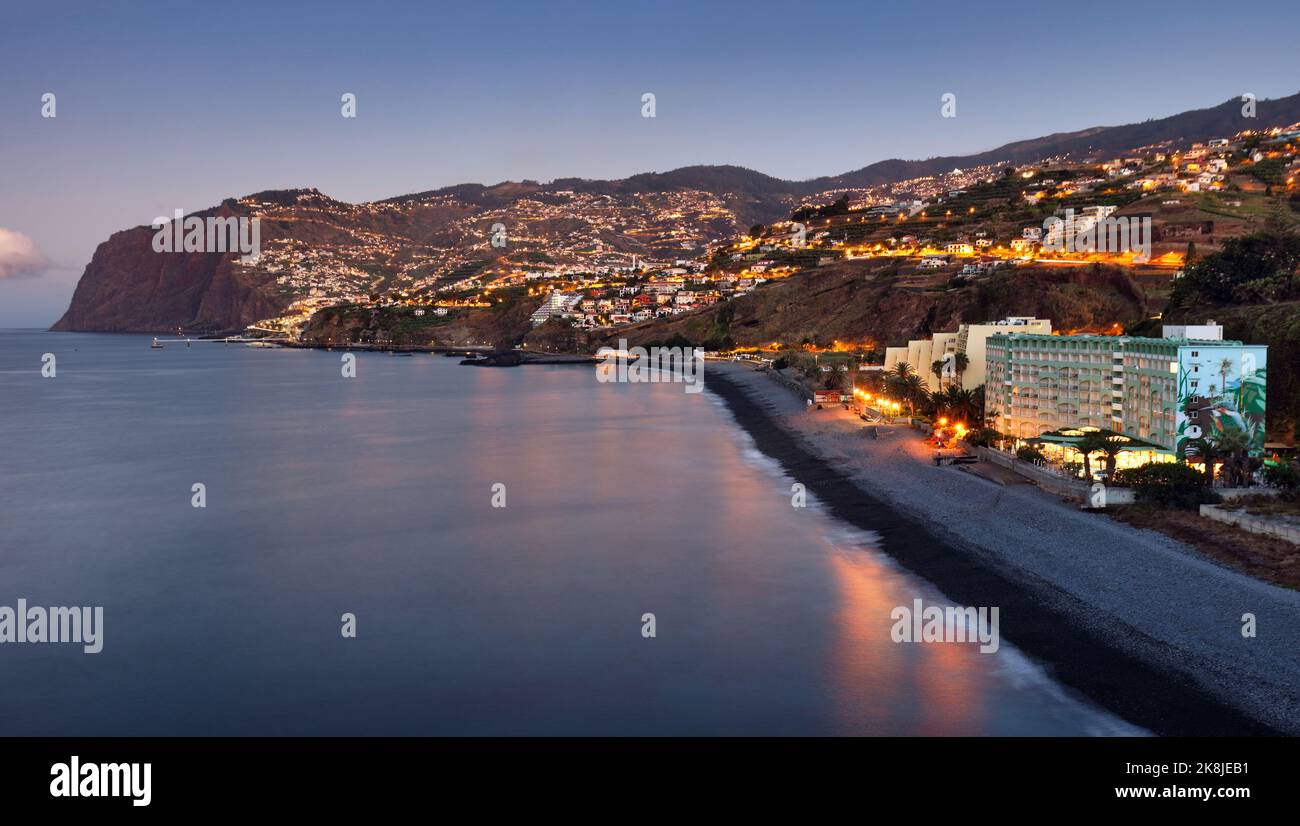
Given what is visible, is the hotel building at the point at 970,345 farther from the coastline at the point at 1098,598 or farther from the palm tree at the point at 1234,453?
the palm tree at the point at 1234,453

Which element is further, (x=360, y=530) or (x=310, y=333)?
(x=310, y=333)

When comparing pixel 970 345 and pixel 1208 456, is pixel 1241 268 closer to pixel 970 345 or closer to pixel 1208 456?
pixel 970 345

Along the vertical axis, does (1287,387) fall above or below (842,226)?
below

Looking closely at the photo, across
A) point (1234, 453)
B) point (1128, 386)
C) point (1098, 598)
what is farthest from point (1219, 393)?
point (1098, 598)

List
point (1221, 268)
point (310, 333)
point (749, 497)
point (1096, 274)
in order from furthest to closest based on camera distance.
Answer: point (310, 333), point (1096, 274), point (1221, 268), point (749, 497)

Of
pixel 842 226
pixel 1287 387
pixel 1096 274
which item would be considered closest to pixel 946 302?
pixel 1096 274
